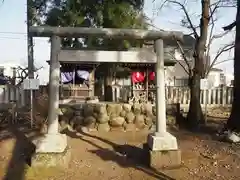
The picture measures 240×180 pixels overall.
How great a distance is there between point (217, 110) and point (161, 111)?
37.3 ft

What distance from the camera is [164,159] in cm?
741

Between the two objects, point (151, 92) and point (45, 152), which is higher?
point (151, 92)

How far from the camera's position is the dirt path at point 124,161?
694 centimetres

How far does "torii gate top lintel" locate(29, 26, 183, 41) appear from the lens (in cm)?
734

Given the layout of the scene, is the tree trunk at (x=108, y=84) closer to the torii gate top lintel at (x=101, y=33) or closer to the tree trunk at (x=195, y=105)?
the tree trunk at (x=195, y=105)

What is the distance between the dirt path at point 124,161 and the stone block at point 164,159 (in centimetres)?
17

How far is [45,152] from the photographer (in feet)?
24.0

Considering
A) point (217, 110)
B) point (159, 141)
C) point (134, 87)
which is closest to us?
point (159, 141)

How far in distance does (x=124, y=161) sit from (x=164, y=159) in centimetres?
104

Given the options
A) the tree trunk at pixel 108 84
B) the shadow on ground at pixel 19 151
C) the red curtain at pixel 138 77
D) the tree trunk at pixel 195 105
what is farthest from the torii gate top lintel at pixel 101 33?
the tree trunk at pixel 108 84

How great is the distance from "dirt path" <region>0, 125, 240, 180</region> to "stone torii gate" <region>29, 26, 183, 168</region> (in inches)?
18.2

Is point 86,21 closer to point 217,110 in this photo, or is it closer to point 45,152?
point 217,110

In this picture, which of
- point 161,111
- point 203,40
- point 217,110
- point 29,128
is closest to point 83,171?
point 161,111

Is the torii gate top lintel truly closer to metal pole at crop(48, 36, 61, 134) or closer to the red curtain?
metal pole at crop(48, 36, 61, 134)
